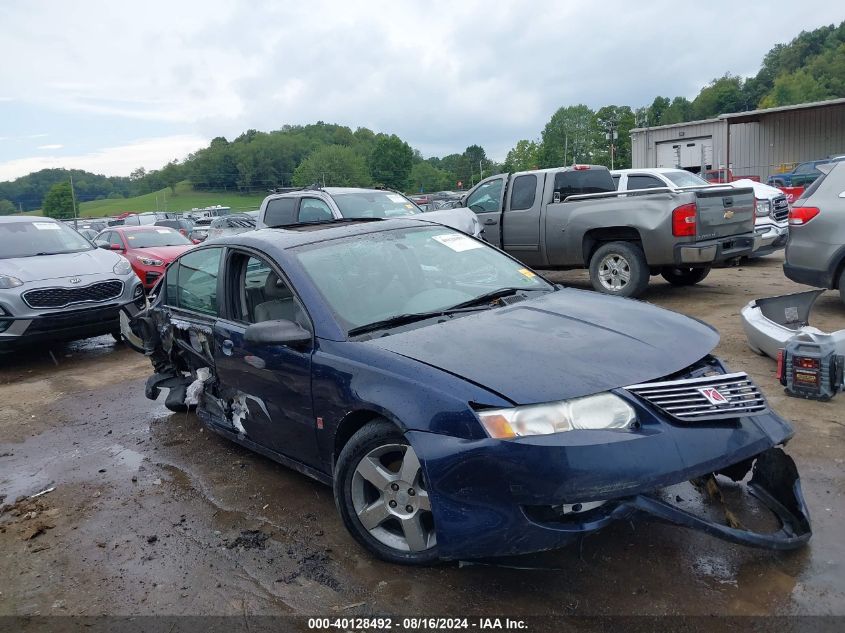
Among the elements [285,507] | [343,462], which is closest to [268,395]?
[285,507]

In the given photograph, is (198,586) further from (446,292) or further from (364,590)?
(446,292)

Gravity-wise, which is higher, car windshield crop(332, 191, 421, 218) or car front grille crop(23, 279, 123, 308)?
car windshield crop(332, 191, 421, 218)

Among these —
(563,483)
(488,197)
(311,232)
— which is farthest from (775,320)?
(488,197)

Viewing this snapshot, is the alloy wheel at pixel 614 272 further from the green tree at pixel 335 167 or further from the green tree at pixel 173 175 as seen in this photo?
the green tree at pixel 173 175

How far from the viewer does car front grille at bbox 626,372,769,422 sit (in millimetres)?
2807

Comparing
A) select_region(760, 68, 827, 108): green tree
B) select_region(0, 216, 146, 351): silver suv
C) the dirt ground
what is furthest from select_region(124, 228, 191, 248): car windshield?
select_region(760, 68, 827, 108): green tree

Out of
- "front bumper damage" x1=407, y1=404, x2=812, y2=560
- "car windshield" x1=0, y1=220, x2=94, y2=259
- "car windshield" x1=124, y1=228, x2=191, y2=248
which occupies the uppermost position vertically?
"car windshield" x1=0, y1=220, x2=94, y2=259

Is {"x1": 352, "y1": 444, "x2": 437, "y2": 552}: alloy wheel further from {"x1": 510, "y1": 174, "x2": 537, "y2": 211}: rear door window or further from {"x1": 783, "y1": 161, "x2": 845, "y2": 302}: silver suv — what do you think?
{"x1": 510, "y1": 174, "x2": 537, "y2": 211}: rear door window

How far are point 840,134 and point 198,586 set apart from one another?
35285 millimetres

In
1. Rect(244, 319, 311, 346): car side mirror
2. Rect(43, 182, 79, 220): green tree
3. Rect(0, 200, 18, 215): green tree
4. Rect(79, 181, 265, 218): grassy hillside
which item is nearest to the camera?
Rect(244, 319, 311, 346): car side mirror

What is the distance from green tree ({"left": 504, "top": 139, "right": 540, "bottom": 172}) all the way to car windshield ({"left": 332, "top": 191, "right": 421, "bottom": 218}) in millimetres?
78347

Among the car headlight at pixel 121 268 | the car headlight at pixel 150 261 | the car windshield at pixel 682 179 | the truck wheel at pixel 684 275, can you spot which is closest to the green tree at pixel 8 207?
the car headlight at pixel 150 261

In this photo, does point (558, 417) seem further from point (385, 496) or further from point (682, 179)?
point (682, 179)

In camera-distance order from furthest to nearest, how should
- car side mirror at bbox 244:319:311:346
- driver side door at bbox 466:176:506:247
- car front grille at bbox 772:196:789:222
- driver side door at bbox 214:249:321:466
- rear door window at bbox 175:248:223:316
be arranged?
car front grille at bbox 772:196:789:222
driver side door at bbox 466:176:506:247
rear door window at bbox 175:248:223:316
driver side door at bbox 214:249:321:466
car side mirror at bbox 244:319:311:346
